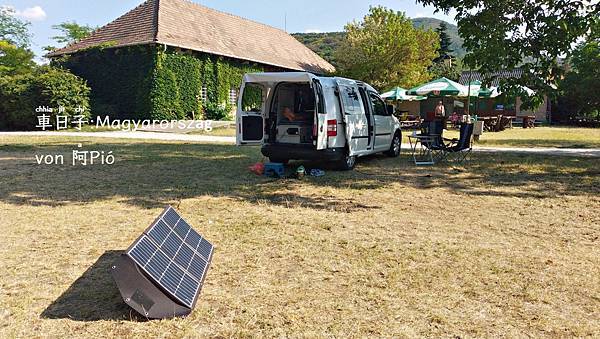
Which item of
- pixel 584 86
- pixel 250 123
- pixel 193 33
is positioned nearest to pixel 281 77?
pixel 250 123

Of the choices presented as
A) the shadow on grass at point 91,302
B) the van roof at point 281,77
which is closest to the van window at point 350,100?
the van roof at point 281,77

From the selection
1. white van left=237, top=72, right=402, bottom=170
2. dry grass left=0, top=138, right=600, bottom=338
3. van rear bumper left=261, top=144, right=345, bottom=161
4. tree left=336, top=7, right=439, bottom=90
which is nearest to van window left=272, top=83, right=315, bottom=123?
white van left=237, top=72, right=402, bottom=170

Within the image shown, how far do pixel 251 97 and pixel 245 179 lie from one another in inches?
76.5

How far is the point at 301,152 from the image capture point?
882cm

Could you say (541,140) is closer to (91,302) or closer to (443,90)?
(443,90)

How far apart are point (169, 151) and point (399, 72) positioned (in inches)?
954

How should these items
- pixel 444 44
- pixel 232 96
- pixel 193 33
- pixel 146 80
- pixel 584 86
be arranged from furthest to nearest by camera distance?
pixel 444 44
pixel 232 96
pixel 584 86
pixel 193 33
pixel 146 80

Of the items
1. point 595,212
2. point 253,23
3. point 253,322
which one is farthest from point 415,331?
point 253,23

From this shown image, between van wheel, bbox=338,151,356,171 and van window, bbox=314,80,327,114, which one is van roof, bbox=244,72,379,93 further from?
van wheel, bbox=338,151,356,171

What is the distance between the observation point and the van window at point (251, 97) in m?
9.02

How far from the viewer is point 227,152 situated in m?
12.8

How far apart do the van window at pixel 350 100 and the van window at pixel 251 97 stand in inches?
63.2

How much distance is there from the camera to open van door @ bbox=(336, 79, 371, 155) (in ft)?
29.6

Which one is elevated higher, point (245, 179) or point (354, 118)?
point (354, 118)
